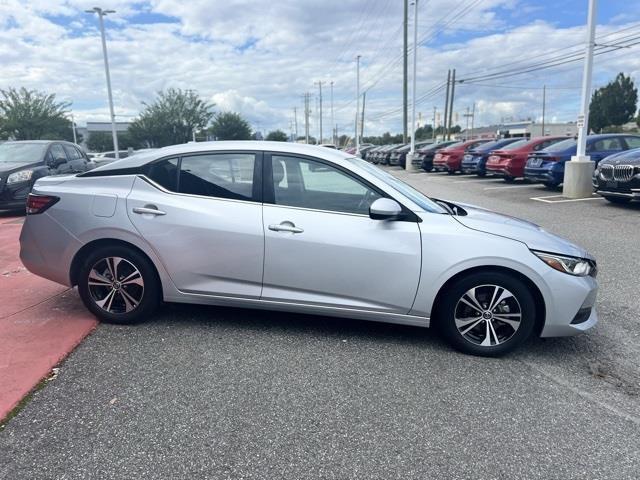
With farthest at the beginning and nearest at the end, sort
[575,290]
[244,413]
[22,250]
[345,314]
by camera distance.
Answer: [22,250] < [345,314] < [575,290] < [244,413]

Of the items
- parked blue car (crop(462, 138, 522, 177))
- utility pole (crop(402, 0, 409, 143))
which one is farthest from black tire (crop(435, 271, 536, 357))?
utility pole (crop(402, 0, 409, 143))

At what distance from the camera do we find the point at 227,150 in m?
4.09

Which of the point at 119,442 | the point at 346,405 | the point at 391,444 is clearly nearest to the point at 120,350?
the point at 119,442

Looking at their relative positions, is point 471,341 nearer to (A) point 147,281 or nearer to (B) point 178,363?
(B) point 178,363

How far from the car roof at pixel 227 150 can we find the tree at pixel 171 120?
51396mm

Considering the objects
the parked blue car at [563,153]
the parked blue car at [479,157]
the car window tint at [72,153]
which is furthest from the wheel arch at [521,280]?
the parked blue car at [479,157]

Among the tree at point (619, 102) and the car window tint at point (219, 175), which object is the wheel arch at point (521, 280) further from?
the tree at point (619, 102)

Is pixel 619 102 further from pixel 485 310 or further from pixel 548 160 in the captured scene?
pixel 485 310

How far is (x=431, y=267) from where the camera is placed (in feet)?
11.8

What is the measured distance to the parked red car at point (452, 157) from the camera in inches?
883

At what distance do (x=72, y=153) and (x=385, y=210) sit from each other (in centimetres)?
1136

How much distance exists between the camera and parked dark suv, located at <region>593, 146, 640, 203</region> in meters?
9.67

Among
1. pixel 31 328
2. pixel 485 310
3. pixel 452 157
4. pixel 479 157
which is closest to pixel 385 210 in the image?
pixel 485 310

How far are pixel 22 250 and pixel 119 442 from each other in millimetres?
2578
